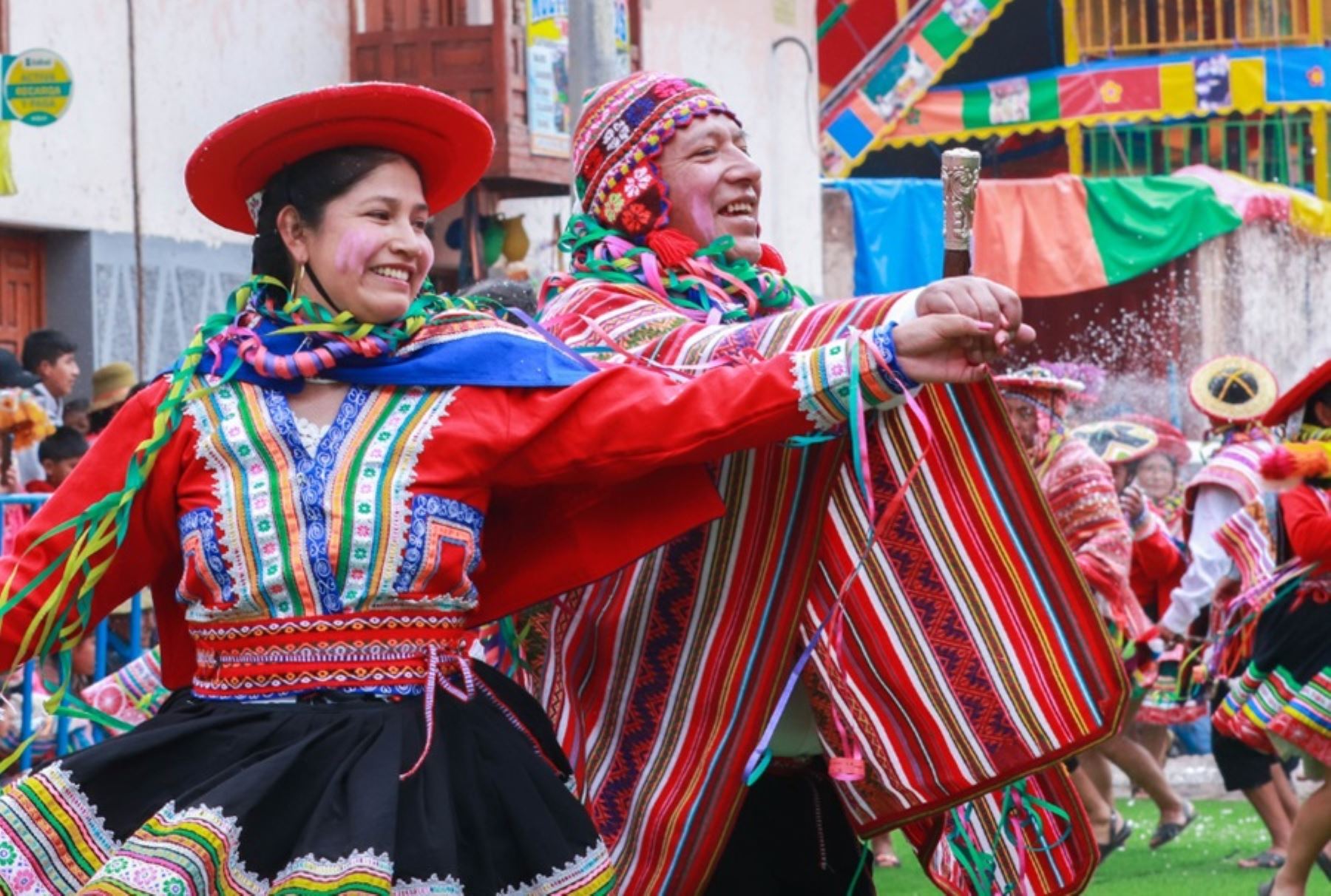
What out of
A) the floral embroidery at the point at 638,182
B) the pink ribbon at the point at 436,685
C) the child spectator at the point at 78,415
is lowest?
the pink ribbon at the point at 436,685

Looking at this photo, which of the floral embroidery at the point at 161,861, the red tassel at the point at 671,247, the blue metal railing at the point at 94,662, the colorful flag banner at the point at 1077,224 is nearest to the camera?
the floral embroidery at the point at 161,861

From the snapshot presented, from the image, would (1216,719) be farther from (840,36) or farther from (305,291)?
(840,36)

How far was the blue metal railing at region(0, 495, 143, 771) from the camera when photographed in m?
7.54

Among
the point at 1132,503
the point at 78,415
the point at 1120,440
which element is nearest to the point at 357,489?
the point at 78,415

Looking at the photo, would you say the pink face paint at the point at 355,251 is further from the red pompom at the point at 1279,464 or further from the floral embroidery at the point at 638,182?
the red pompom at the point at 1279,464

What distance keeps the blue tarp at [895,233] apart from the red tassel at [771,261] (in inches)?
559

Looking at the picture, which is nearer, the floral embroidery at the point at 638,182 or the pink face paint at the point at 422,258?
the pink face paint at the point at 422,258

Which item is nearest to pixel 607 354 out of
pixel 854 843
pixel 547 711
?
pixel 547 711

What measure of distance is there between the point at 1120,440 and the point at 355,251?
31.1 ft

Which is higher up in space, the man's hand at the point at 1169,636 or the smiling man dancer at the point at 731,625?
the smiling man dancer at the point at 731,625

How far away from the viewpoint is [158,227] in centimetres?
1337

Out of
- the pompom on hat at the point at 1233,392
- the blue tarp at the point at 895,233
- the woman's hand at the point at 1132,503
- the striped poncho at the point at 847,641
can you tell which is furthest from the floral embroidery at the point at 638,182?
the blue tarp at the point at 895,233

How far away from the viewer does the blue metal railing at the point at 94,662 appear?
24.7 feet

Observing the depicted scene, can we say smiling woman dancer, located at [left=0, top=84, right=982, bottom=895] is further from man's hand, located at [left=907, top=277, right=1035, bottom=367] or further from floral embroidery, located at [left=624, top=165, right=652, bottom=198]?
floral embroidery, located at [left=624, top=165, right=652, bottom=198]
